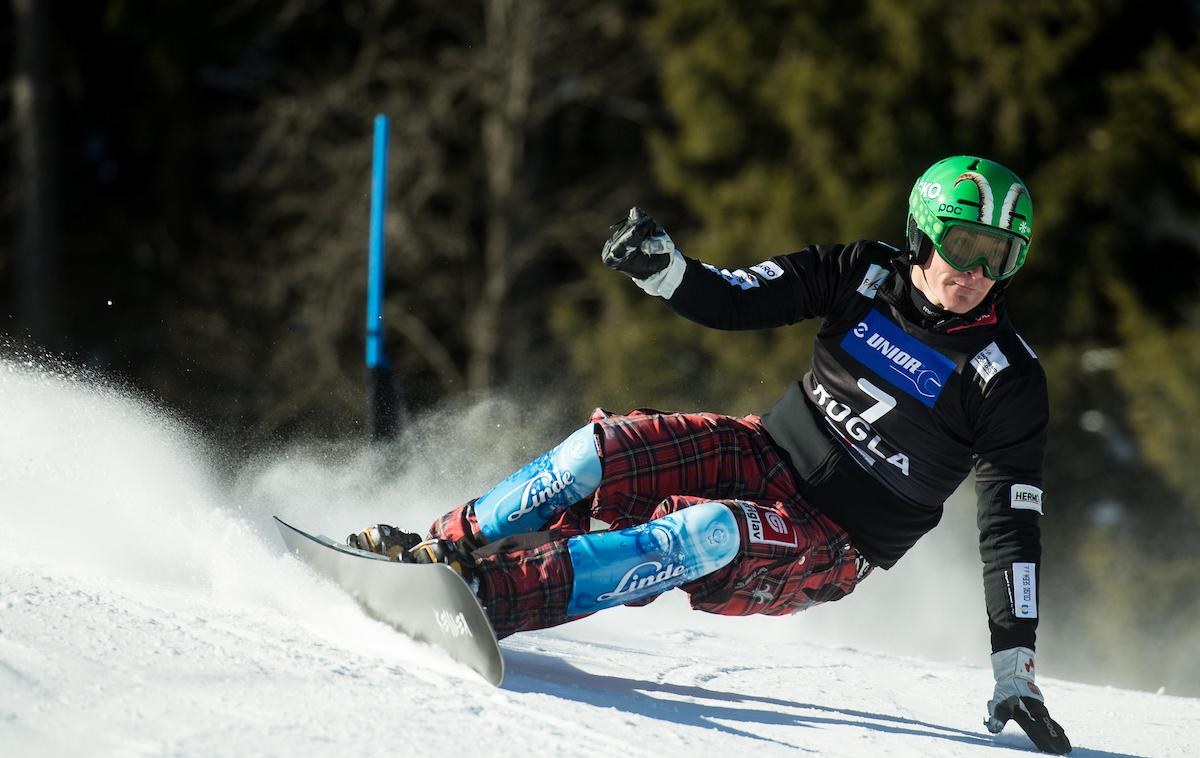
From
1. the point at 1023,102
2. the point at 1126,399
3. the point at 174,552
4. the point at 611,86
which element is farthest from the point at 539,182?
the point at 174,552

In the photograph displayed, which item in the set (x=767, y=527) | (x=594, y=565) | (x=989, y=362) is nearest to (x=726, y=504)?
(x=767, y=527)

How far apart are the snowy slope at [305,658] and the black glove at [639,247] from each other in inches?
41.0

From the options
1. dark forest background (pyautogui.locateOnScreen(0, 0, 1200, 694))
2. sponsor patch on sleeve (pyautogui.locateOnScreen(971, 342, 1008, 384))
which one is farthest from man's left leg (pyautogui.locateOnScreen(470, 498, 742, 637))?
dark forest background (pyautogui.locateOnScreen(0, 0, 1200, 694))

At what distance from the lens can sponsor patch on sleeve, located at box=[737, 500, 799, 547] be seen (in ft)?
10.7

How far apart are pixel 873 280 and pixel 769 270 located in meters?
0.29

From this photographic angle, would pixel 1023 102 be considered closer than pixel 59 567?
No

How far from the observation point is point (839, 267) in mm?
3621

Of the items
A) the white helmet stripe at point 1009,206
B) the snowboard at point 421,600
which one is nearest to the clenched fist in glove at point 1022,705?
the white helmet stripe at point 1009,206

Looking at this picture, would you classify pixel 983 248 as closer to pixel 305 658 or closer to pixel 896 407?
pixel 896 407

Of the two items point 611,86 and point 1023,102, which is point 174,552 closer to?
point 1023,102

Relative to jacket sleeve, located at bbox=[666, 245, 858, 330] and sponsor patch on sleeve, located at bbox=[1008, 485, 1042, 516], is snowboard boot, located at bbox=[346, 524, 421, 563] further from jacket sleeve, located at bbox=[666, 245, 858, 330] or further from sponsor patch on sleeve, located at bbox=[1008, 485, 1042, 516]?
sponsor patch on sleeve, located at bbox=[1008, 485, 1042, 516]

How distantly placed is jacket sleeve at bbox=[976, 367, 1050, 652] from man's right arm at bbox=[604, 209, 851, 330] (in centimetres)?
54

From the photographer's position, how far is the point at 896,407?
345 centimetres

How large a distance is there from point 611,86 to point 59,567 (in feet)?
35.1
